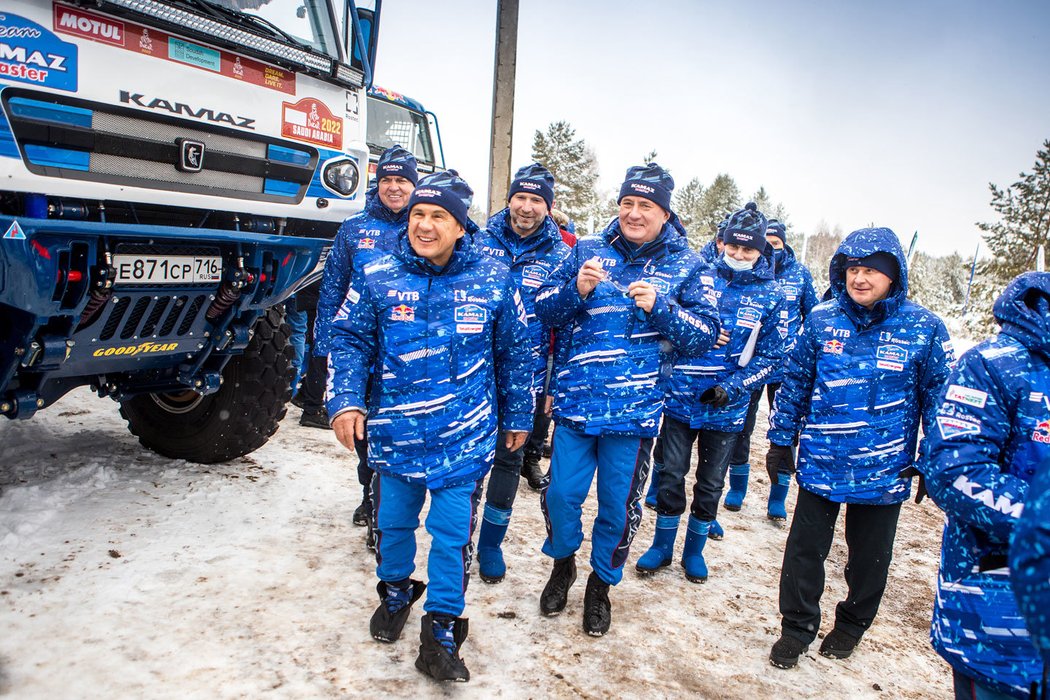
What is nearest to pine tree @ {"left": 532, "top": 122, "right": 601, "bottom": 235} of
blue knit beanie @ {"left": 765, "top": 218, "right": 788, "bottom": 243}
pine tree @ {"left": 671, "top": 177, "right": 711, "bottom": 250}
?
pine tree @ {"left": 671, "top": 177, "right": 711, "bottom": 250}

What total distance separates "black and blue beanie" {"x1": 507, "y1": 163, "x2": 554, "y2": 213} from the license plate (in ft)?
5.23

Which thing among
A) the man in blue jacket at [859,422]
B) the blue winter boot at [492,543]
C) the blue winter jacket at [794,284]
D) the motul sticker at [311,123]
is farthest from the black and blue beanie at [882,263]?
the motul sticker at [311,123]

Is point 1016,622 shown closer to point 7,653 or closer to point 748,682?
point 748,682

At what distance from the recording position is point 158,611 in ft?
8.99

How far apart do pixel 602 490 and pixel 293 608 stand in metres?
1.43

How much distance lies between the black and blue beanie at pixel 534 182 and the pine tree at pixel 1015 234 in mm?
23457

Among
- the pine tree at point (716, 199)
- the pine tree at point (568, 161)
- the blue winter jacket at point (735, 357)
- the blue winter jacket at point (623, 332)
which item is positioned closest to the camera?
the blue winter jacket at point (623, 332)

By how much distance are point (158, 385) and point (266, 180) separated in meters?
1.33

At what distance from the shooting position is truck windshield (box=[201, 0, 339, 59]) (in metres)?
3.50

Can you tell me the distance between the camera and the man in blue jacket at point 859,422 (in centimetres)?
280

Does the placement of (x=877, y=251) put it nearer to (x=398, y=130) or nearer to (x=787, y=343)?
(x=787, y=343)

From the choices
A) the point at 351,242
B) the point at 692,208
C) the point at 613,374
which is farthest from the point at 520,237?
the point at 692,208

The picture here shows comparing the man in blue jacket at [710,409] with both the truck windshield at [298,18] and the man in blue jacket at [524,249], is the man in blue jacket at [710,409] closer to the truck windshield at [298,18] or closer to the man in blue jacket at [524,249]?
the man in blue jacket at [524,249]

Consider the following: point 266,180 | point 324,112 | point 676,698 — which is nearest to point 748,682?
point 676,698
